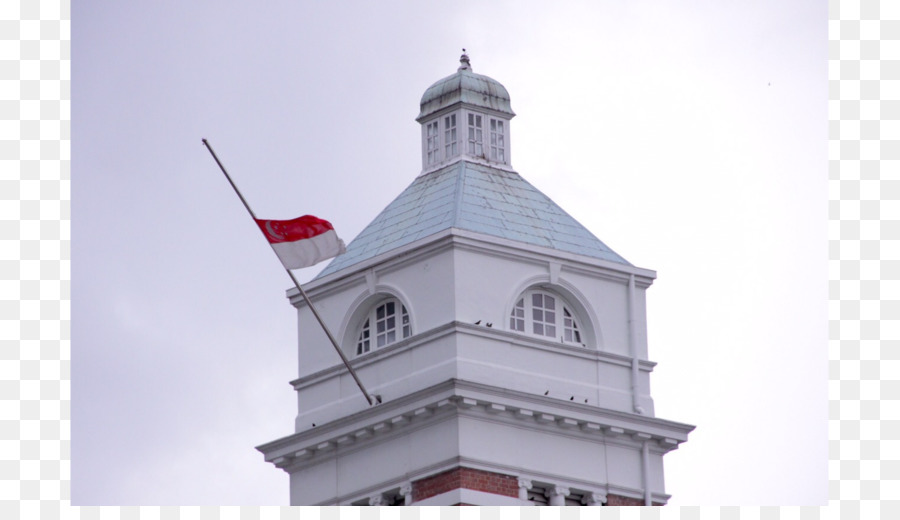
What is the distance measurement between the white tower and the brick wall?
0.04 m

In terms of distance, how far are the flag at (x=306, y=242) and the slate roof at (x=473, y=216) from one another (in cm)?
190

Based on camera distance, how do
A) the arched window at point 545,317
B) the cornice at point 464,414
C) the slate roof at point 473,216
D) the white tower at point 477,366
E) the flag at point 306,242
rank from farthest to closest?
the slate roof at point 473,216
the arched window at point 545,317
the flag at point 306,242
the white tower at point 477,366
the cornice at point 464,414

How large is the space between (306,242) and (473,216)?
3.95 meters

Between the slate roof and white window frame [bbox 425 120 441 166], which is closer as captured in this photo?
the slate roof

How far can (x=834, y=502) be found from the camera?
51219 mm

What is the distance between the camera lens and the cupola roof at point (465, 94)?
73.2 m

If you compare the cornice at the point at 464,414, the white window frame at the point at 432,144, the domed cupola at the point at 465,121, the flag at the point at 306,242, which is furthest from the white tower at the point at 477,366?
the flag at the point at 306,242

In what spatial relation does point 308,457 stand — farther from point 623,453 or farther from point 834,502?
point 834,502

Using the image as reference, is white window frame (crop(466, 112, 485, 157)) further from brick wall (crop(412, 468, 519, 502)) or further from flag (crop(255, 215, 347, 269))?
brick wall (crop(412, 468, 519, 502))

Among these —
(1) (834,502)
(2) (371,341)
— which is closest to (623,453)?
(2) (371,341)

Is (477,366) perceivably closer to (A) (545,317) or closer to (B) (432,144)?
(A) (545,317)

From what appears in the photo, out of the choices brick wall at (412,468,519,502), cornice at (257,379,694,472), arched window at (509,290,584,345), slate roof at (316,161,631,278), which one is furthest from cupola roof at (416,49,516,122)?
brick wall at (412,468,519,502)

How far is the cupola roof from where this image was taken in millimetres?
73188

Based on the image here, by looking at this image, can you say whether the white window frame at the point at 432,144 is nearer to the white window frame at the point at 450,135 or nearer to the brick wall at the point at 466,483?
the white window frame at the point at 450,135
